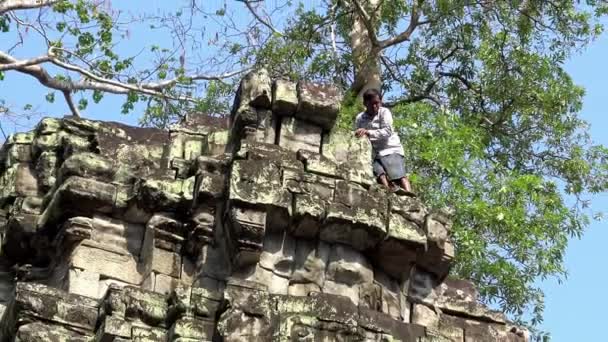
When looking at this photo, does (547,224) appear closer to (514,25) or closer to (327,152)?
(514,25)

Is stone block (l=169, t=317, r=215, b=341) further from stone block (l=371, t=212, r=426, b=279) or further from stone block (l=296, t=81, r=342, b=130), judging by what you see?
stone block (l=296, t=81, r=342, b=130)

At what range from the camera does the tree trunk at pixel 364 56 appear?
19.9 m

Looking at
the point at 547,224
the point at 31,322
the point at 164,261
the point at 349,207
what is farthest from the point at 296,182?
the point at 547,224

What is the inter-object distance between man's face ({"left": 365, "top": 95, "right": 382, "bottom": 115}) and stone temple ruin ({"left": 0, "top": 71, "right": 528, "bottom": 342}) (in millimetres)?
541

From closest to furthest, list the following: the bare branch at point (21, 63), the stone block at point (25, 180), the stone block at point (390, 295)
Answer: the stone block at point (390, 295), the stone block at point (25, 180), the bare branch at point (21, 63)

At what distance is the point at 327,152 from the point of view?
12156 millimetres

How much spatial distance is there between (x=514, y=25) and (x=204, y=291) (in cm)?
1111

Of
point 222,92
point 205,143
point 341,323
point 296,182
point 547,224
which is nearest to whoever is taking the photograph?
point 341,323

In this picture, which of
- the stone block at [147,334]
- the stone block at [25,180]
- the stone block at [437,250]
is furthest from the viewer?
the stone block at [25,180]

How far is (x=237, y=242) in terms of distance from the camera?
36.6ft

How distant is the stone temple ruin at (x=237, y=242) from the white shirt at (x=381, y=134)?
0.44m

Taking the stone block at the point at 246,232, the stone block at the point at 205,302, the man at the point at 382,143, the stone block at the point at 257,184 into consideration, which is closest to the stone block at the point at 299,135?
the man at the point at 382,143

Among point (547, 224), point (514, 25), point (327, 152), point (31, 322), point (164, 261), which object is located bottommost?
point (31, 322)

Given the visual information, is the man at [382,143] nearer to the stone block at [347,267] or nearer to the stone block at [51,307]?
the stone block at [347,267]
